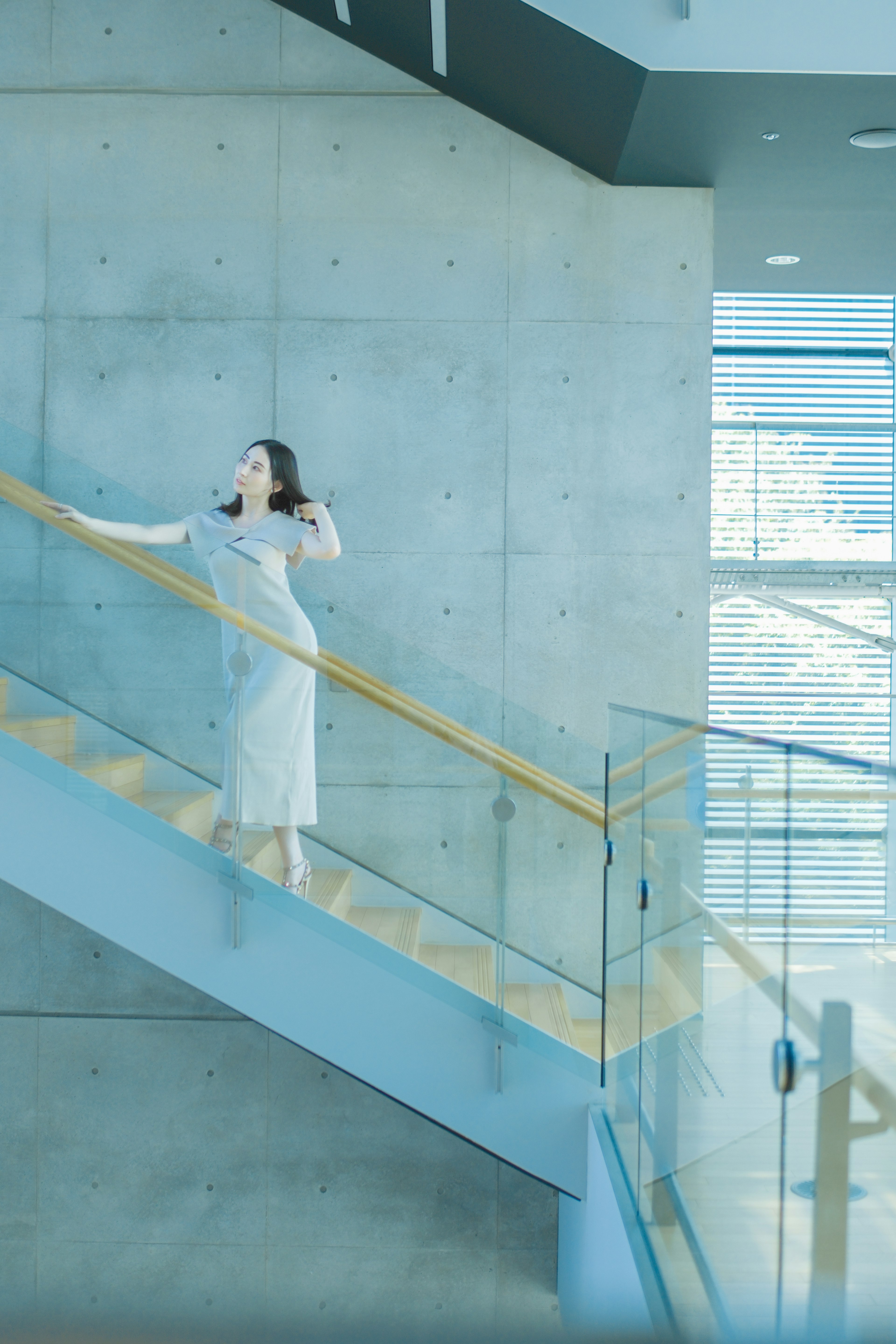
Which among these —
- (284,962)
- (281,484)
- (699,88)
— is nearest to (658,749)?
(284,962)

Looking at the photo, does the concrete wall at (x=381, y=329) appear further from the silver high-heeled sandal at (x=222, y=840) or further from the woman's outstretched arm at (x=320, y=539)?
the silver high-heeled sandal at (x=222, y=840)

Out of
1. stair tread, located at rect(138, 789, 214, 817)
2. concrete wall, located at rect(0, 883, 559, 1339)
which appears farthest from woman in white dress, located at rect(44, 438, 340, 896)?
concrete wall, located at rect(0, 883, 559, 1339)

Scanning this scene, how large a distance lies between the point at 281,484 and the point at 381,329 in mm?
1211

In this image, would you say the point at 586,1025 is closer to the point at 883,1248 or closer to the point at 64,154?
the point at 883,1248

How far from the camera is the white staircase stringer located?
3.54 meters

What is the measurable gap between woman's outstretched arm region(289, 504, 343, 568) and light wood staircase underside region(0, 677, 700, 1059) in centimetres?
A: 108

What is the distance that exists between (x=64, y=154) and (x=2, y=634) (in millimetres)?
2684

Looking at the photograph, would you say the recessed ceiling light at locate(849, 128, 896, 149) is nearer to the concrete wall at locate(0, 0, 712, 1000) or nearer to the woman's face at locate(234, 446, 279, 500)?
the concrete wall at locate(0, 0, 712, 1000)

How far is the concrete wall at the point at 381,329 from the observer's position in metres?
4.98

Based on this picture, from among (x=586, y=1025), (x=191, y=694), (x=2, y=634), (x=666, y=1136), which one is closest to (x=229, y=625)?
(x=191, y=694)

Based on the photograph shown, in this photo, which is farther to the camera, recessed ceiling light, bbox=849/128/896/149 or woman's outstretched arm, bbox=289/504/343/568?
recessed ceiling light, bbox=849/128/896/149

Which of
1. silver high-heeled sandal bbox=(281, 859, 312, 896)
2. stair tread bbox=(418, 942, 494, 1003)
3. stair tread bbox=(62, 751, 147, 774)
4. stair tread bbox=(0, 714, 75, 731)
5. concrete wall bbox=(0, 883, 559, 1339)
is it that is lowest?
concrete wall bbox=(0, 883, 559, 1339)

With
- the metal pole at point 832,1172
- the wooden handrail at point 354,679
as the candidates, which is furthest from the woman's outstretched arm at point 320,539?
the metal pole at point 832,1172

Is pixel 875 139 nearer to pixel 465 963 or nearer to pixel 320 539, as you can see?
pixel 320 539
